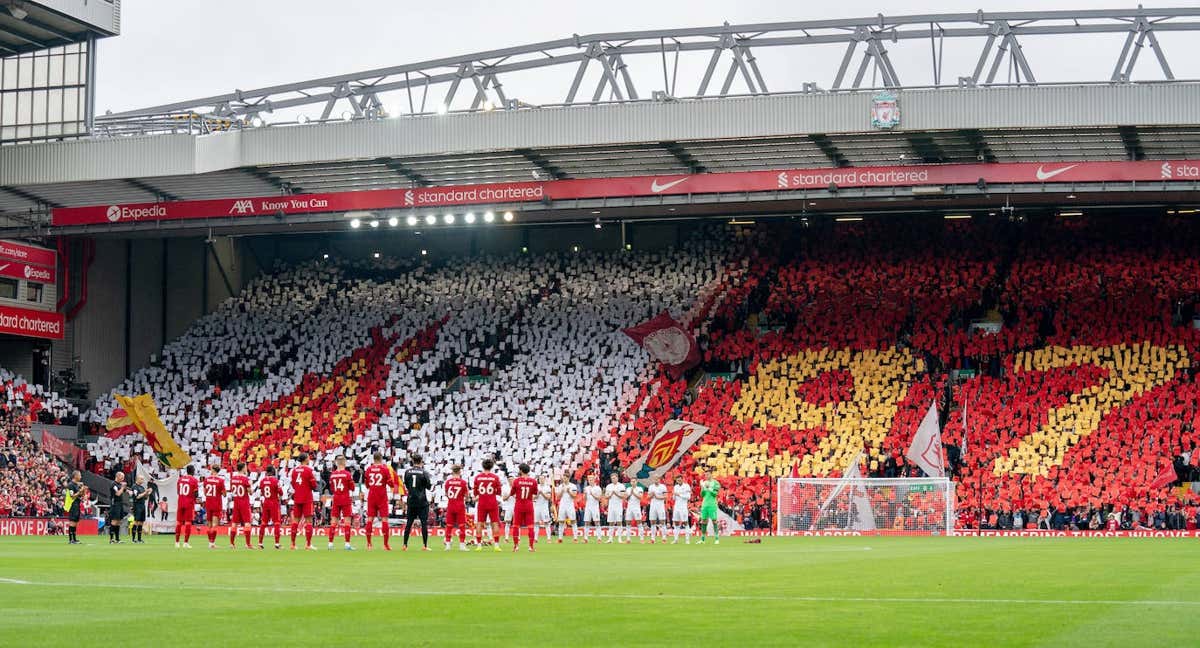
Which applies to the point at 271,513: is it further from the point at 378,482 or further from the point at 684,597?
the point at 684,597

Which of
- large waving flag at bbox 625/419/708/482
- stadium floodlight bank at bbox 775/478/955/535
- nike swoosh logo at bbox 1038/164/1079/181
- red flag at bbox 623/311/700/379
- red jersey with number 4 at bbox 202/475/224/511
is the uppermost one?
nike swoosh logo at bbox 1038/164/1079/181

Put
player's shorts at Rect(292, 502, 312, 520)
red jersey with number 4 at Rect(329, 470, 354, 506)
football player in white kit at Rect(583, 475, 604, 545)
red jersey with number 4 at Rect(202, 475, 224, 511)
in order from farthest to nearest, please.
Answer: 1. football player in white kit at Rect(583, 475, 604, 545)
2. red jersey with number 4 at Rect(202, 475, 224, 511)
3. player's shorts at Rect(292, 502, 312, 520)
4. red jersey with number 4 at Rect(329, 470, 354, 506)

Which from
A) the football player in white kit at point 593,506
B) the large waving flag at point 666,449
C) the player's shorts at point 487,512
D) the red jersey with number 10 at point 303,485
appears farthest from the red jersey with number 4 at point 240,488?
the large waving flag at point 666,449

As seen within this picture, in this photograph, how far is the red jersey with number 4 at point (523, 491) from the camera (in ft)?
96.0

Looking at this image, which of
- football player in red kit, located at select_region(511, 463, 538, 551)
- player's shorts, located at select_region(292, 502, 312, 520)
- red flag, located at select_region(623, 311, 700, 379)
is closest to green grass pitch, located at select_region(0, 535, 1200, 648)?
football player in red kit, located at select_region(511, 463, 538, 551)

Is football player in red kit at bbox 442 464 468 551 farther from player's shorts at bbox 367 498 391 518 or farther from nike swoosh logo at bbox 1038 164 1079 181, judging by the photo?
nike swoosh logo at bbox 1038 164 1079 181

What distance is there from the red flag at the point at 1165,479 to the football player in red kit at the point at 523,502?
20516 mm

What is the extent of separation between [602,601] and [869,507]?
29.0 metres

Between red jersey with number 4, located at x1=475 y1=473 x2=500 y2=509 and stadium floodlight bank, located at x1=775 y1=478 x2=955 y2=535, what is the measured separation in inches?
623

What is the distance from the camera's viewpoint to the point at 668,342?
53344 millimetres

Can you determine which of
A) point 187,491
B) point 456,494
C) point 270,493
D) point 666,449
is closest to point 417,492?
point 456,494

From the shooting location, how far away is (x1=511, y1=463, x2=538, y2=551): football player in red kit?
29.2 m

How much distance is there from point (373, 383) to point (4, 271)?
12.6 meters

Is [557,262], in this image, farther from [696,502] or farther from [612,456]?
[696,502]
